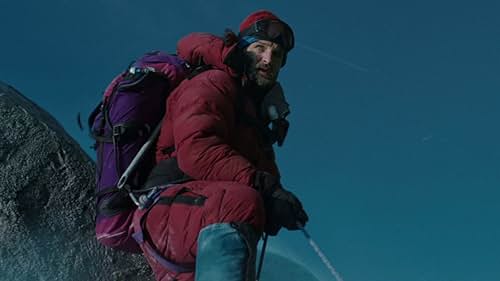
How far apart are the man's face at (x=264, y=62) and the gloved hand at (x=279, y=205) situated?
137 cm

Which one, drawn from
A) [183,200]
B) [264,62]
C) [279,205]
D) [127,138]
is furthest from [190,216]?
[264,62]

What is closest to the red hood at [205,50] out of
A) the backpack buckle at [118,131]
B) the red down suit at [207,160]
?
the red down suit at [207,160]

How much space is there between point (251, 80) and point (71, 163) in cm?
290

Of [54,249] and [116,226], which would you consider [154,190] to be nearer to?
[116,226]

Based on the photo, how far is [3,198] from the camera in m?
6.77

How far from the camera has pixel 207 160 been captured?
4.45 m

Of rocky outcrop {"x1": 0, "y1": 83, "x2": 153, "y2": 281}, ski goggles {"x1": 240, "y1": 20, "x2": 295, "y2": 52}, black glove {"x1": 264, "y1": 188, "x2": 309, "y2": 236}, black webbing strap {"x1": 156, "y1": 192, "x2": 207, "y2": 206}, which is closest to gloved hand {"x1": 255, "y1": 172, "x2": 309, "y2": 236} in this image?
black glove {"x1": 264, "y1": 188, "x2": 309, "y2": 236}

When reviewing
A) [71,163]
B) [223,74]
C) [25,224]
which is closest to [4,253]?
[25,224]

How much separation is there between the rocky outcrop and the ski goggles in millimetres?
2836

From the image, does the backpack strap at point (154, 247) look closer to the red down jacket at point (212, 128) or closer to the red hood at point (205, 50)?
the red down jacket at point (212, 128)

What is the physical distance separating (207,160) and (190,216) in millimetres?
425

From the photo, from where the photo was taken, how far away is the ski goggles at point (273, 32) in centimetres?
571

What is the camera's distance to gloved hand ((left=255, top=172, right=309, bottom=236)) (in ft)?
14.1

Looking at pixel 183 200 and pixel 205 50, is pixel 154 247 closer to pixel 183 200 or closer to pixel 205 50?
pixel 183 200
